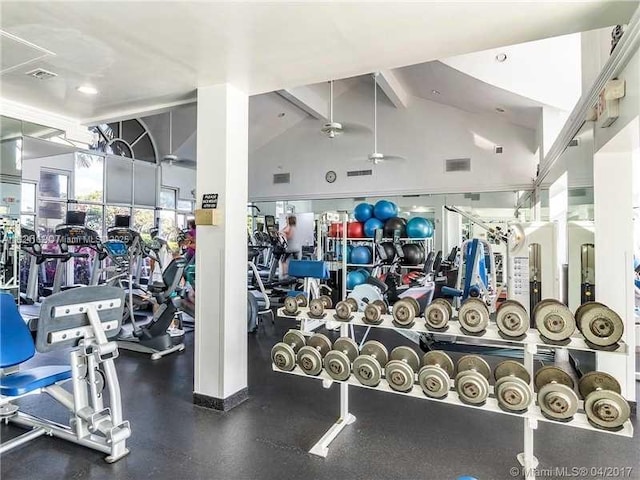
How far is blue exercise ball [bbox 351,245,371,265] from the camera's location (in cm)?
759

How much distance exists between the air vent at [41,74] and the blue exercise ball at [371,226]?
18.0ft

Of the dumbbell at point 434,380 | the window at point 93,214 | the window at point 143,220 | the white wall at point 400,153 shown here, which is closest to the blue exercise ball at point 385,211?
the white wall at point 400,153

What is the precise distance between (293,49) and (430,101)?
24.9 feet

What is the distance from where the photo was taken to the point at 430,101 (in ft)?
30.6

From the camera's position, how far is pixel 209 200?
10.5ft

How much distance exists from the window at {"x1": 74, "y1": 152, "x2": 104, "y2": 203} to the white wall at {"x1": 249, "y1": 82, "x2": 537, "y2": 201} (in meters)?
4.03

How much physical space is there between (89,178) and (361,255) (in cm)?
640

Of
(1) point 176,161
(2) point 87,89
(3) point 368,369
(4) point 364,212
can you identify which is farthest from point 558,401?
(1) point 176,161

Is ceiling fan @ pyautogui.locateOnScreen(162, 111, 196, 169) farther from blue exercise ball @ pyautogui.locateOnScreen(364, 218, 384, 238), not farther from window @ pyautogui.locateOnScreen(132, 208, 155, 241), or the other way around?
blue exercise ball @ pyautogui.locateOnScreen(364, 218, 384, 238)

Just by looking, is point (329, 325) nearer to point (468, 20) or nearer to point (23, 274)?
point (468, 20)

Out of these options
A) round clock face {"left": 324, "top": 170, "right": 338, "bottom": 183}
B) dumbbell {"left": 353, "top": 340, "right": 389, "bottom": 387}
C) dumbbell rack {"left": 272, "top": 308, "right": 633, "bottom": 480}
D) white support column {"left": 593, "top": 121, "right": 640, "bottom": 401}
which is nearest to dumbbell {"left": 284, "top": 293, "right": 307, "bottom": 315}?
dumbbell rack {"left": 272, "top": 308, "right": 633, "bottom": 480}

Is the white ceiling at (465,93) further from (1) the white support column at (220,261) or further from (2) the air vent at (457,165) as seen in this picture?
(1) the white support column at (220,261)

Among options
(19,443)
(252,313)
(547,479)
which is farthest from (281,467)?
(252,313)

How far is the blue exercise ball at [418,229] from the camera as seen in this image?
7.23 meters
